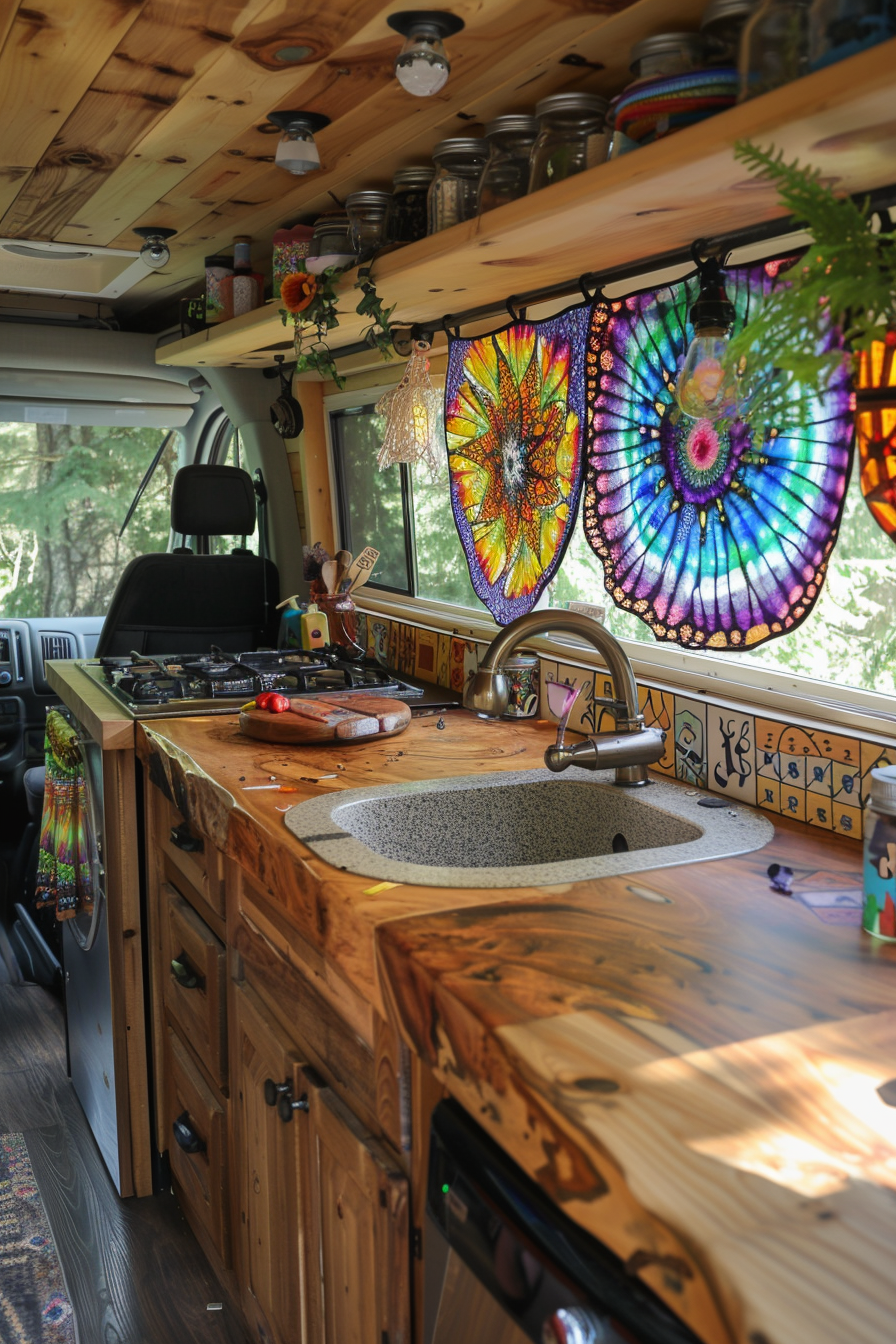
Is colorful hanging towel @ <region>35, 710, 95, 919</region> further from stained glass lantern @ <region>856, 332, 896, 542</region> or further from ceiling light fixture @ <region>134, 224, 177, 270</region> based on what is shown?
stained glass lantern @ <region>856, 332, 896, 542</region>

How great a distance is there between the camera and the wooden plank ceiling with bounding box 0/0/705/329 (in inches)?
67.5

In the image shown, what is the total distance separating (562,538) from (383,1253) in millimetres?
1452

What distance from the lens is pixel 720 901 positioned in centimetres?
127

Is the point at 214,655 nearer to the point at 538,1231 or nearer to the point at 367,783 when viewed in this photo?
the point at 367,783

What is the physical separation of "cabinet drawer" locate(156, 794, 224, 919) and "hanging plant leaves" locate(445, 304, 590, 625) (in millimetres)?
881

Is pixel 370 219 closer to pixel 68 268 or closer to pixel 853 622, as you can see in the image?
pixel 853 622

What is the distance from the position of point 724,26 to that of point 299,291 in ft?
3.99

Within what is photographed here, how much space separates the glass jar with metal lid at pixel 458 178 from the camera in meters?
2.04

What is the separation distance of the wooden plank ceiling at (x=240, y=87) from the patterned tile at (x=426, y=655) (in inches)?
43.9

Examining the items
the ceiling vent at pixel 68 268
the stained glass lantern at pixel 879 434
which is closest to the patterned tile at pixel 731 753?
the stained glass lantern at pixel 879 434

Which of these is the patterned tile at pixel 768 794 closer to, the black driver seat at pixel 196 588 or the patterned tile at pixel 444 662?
the patterned tile at pixel 444 662

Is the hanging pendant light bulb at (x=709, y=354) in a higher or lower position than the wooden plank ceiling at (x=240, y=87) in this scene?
lower

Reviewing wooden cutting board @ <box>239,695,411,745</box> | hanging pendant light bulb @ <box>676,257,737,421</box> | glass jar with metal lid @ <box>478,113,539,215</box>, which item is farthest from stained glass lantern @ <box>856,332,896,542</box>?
wooden cutting board @ <box>239,695,411,745</box>

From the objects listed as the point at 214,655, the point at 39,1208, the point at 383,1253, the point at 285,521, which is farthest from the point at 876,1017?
the point at 285,521
